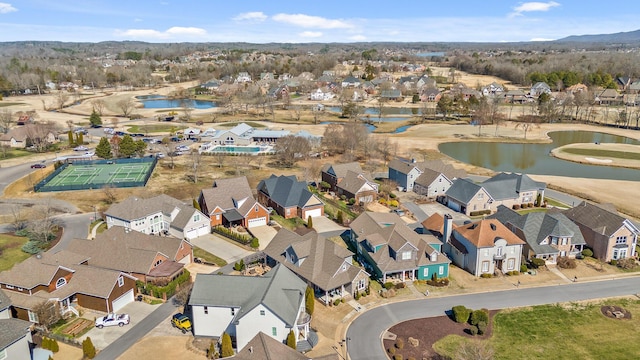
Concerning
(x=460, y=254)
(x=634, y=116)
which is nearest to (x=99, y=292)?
(x=460, y=254)

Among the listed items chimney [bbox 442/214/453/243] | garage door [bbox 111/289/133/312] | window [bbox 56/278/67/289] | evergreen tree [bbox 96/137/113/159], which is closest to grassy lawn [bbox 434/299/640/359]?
chimney [bbox 442/214/453/243]

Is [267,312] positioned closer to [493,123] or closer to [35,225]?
[35,225]

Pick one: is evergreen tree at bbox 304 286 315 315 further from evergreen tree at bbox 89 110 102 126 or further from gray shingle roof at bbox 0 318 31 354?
evergreen tree at bbox 89 110 102 126

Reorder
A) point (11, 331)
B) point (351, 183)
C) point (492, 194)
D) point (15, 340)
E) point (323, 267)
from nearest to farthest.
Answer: point (15, 340) < point (11, 331) < point (323, 267) < point (492, 194) < point (351, 183)

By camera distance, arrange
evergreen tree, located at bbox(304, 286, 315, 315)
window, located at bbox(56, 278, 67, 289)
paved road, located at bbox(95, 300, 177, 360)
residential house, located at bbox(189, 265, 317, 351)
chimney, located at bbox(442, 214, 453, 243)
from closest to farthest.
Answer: residential house, located at bbox(189, 265, 317, 351)
paved road, located at bbox(95, 300, 177, 360)
evergreen tree, located at bbox(304, 286, 315, 315)
window, located at bbox(56, 278, 67, 289)
chimney, located at bbox(442, 214, 453, 243)

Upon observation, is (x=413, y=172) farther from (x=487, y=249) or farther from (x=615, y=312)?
(x=615, y=312)

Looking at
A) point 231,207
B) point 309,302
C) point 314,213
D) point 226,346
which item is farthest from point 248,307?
point 314,213
